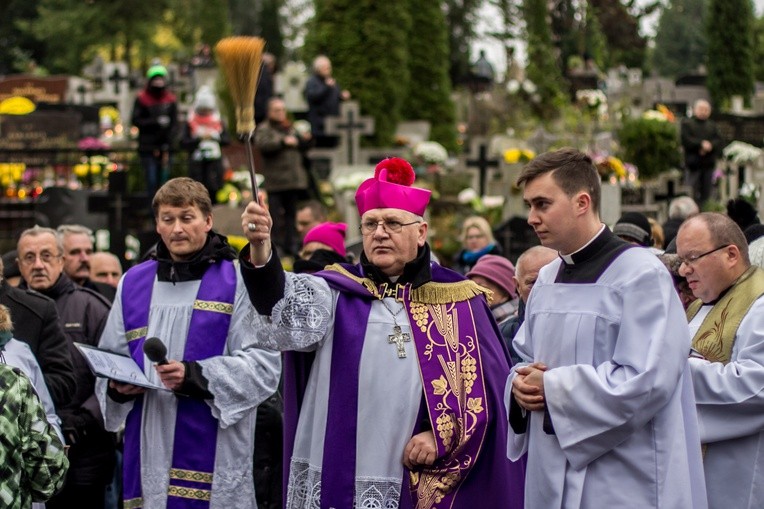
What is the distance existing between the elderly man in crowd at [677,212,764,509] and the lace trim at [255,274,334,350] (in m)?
1.57

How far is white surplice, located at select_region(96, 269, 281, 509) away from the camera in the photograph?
628 cm

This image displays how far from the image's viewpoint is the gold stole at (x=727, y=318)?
19.0ft

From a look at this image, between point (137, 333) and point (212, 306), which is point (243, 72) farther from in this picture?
point (137, 333)

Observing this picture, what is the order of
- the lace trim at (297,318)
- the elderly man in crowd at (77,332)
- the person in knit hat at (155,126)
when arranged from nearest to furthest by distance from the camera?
the lace trim at (297,318) → the elderly man in crowd at (77,332) → the person in knit hat at (155,126)

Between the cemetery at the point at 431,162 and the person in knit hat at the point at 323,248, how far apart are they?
471cm

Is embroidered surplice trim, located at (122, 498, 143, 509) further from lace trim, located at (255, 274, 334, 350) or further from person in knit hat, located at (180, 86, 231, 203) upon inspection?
person in knit hat, located at (180, 86, 231, 203)

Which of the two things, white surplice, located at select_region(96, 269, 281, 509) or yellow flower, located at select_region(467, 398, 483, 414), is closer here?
yellow flower, located at select_region(467, 398, 483, 414)

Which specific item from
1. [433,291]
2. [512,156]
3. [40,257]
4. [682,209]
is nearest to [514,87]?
[512,156]

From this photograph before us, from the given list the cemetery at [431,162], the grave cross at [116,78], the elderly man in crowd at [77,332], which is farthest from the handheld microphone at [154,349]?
the grave cross at [116,78]

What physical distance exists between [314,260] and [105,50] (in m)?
43.3

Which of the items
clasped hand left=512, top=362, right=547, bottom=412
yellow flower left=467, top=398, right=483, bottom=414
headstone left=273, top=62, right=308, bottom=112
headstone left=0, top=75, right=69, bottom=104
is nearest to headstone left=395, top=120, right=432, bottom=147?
headstone left=273, top=62, right=308, bottom=112

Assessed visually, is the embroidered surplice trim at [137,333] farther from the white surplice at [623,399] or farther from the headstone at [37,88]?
the headstone at [37,88]

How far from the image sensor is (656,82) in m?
29.6

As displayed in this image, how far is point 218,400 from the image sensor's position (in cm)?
623
